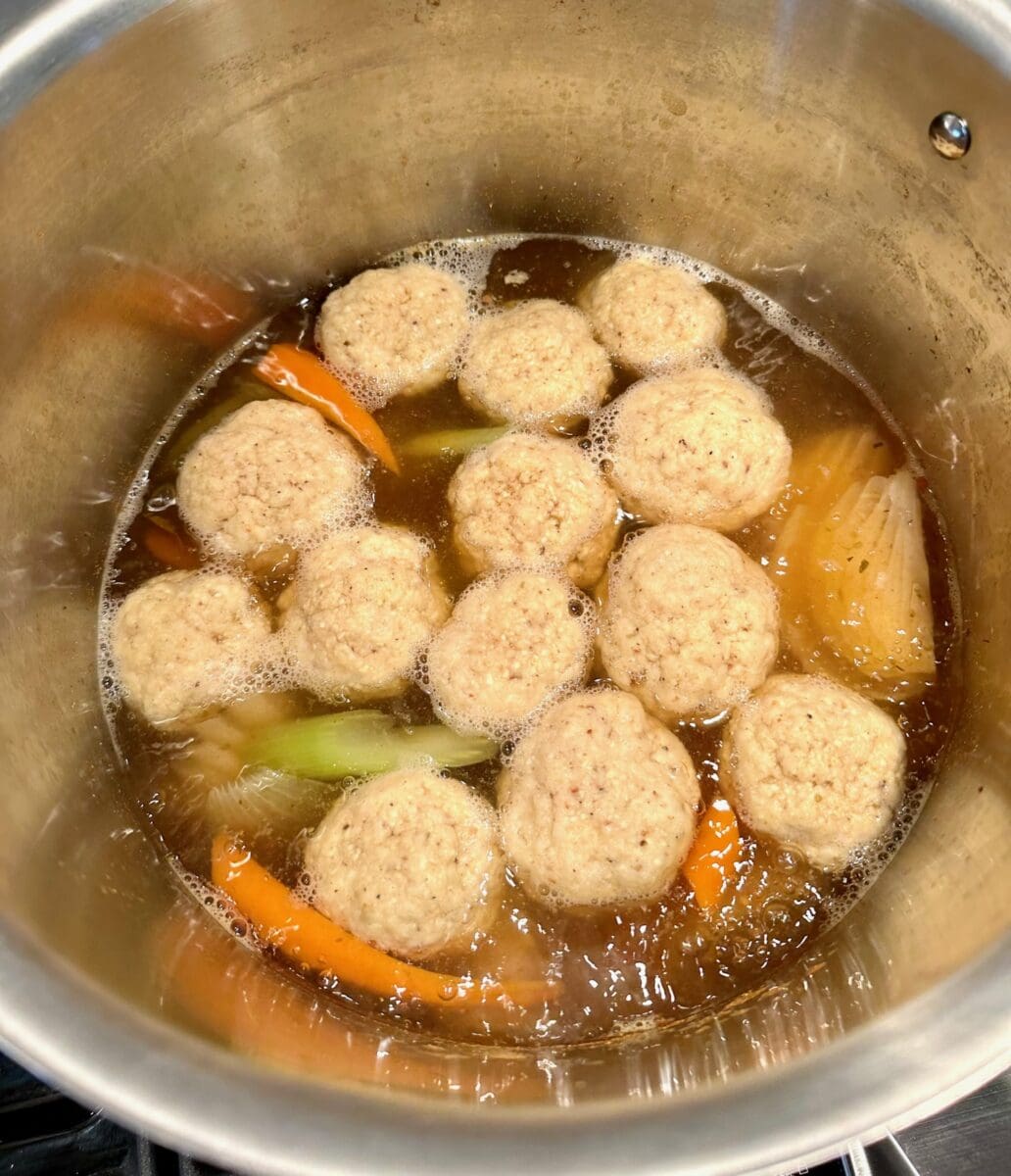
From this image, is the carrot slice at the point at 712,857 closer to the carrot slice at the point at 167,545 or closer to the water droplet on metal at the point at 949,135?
the carrot slice at the point at 167,545

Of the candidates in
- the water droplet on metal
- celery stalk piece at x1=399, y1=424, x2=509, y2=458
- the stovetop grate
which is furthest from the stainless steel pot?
celery stalk piece at x1=399, y1=424, x2=509, y2=458

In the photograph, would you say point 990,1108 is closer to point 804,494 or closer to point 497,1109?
point 497,1109

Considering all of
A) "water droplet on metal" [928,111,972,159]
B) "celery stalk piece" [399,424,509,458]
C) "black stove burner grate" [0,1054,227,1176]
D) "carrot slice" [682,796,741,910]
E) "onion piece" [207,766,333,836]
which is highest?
"water droplet on metal" [928,111,972,159]

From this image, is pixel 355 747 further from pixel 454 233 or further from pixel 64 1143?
pixel 454 233

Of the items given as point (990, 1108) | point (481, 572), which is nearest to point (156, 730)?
point (481, 572)

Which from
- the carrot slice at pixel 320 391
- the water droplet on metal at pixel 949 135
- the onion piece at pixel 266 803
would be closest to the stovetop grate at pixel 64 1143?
the onion piece at pixel 266 803

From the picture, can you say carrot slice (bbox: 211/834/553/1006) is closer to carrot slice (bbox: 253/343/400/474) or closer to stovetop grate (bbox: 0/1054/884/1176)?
stovetop grate (bbox: 0/1054/884/1176)
